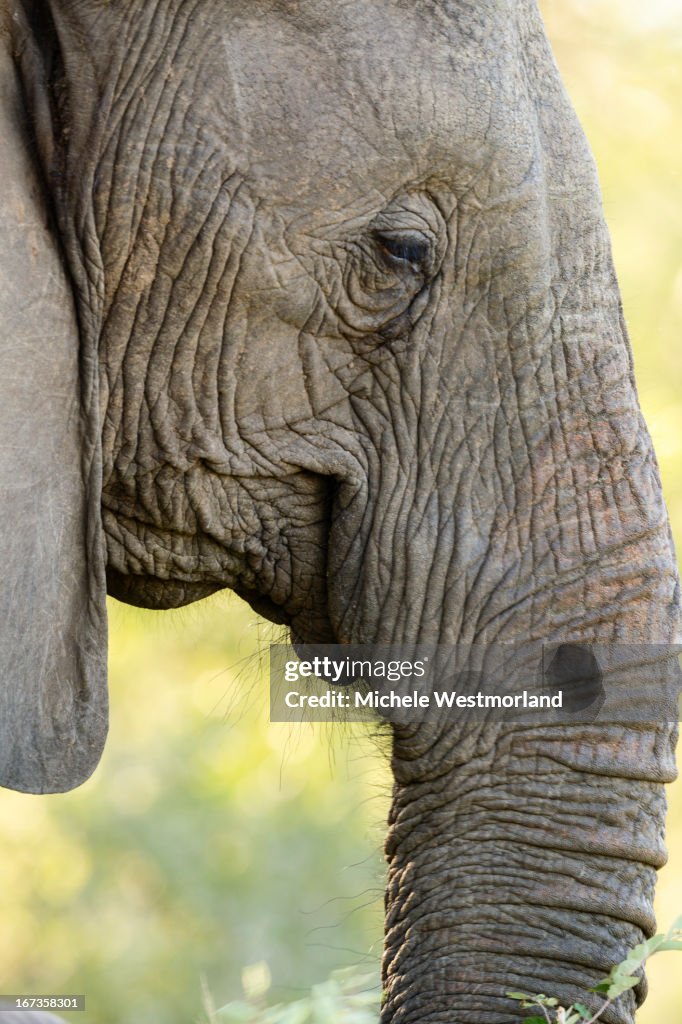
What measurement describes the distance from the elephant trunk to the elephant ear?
0.53 m

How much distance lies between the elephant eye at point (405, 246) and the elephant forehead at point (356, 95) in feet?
0.22

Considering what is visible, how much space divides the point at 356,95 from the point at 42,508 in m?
0.71

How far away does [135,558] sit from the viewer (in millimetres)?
2652

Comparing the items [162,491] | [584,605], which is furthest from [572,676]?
[162,491]

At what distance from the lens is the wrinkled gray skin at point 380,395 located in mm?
2393

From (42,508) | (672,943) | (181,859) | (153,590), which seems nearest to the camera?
(672,943)

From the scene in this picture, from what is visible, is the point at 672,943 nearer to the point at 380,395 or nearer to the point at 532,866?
the point at 532,866

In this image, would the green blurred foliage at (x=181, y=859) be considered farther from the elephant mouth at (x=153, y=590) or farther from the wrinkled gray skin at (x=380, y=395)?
the wrinkled gray skin at (x=380, y=395)

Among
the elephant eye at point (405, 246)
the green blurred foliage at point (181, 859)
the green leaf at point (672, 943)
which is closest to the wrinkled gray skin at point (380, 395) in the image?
the elephant eye at point (405, 246)

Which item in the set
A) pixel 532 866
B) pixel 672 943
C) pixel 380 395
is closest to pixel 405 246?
pixel 380 395

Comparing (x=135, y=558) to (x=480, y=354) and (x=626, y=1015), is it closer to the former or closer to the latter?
(x=480, y=354)

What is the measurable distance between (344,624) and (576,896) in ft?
1.71

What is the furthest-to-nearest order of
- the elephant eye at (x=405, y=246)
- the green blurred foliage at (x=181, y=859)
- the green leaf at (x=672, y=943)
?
1. the green blurred foliage at (x=181, y=859)
2. the elephant eye at (x=405, y=246)
3. the green leaf at (x=672, y=943)

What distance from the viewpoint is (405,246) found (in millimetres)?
2502
